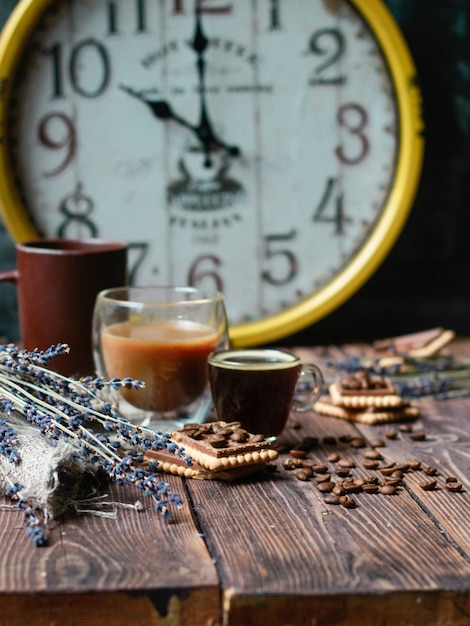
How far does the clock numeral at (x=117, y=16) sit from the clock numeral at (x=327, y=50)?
0.33 meters

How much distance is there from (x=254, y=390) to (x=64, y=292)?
0.36m

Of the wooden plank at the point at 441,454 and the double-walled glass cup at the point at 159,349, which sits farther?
the double-walled glass cup at the point at 159,349

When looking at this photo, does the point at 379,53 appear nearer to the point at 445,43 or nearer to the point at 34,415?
the point at 445,43

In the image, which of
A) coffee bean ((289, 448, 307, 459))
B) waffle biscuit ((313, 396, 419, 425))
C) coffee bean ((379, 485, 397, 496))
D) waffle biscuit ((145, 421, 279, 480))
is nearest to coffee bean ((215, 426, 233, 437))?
waffle biscuit ((145, 421, 279, 480))

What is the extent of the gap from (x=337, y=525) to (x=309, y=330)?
100 centimetres

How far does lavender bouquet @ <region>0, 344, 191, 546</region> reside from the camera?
3.10ft

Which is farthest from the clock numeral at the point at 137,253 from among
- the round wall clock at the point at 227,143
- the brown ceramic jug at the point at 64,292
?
the brown ceramic jug at the point at 64,292

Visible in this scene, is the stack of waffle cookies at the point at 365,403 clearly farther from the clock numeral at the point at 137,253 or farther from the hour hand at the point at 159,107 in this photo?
the hour hand at the point at 159,107

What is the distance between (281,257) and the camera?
5.76 feet

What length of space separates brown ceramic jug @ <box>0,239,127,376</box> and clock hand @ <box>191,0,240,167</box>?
0.41m

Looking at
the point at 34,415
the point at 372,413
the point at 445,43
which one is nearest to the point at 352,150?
the point at 445,43

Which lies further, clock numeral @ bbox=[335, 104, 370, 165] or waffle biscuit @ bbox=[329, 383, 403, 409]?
clock numeral @ bbox=[335, 104, 370, 165]

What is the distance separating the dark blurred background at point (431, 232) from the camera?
1.82 m

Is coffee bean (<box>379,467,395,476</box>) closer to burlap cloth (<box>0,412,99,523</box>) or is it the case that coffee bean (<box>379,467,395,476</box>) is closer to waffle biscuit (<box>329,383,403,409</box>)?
waffle biscuit (<box>329,383,403,409</box>)
